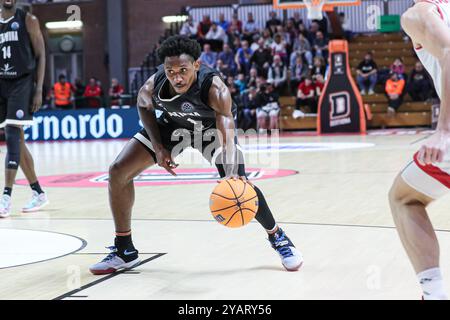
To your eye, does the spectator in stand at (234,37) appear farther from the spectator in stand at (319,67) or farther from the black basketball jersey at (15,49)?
the black basketball jersey at (15,49)

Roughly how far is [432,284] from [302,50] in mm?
19513

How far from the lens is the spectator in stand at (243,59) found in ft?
74.8

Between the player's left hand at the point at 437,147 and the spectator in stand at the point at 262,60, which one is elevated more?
the player's left hand at the point at 437,147

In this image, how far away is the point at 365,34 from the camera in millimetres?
26031

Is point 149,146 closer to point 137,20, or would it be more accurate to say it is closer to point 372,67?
point 372,67

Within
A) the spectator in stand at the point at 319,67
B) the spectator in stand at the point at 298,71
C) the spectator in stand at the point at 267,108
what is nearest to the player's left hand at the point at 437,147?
the spectator in stand at the point at 267,108

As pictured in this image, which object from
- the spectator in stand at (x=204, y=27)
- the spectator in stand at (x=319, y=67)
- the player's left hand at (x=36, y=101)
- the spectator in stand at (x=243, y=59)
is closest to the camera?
the player's left hand at (x=36, y=101)

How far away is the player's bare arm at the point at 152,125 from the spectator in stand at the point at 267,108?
16.1 meters

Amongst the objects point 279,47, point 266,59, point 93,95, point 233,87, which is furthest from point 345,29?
point 93,95

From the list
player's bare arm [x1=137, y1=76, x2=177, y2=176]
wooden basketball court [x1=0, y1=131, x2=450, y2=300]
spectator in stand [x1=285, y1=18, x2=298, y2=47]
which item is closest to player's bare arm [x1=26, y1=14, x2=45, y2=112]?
wooden basketball court [x1=0, y1=131, x2=450, y2=300]

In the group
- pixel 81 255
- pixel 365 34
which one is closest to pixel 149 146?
pixel 81 255

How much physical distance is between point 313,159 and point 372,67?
967cm

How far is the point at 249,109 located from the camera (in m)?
21.4

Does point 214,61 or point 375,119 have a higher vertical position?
point 214,61
